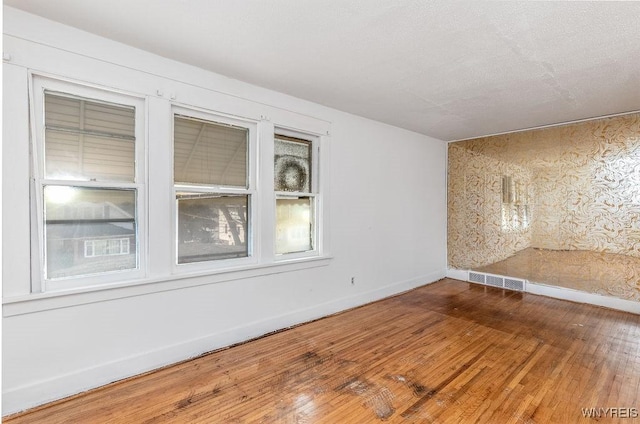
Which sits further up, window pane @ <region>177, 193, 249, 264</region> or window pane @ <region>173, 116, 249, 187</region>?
window pane @ <region>173, 116, 249, 187</region>

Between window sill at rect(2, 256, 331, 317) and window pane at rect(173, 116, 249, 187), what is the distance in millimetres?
863

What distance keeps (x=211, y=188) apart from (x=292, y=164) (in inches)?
41.9

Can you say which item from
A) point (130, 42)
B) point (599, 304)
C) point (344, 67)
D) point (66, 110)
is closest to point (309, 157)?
point (344, 67)

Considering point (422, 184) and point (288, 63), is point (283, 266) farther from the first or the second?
point (422, 184)

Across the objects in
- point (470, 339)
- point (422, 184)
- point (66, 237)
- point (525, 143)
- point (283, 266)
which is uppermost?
point (525, 143)

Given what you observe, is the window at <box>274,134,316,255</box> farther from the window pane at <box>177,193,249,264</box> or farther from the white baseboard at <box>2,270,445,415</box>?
the white baseboard at <box>2,270,445,415</box>

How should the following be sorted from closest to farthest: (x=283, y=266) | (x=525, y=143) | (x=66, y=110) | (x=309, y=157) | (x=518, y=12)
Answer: (x=518, y=12), (x=66, y=110), (x=283, y=266), (x=309, y=157), (x=525, y=143)

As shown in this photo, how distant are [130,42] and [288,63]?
1.22 m

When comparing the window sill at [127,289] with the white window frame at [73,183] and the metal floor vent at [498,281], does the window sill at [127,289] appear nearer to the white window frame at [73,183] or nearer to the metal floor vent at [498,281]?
the white window frame at [73,183]

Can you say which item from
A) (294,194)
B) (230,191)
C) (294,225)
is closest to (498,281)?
(294,225)

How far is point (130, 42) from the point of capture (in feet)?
8.07

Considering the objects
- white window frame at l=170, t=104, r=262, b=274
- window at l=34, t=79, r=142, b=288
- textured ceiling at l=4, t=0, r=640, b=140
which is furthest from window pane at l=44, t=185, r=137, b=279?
textured ceiling at l=4, t=0, r=640, b=140

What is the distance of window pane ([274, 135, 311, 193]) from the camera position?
11.9ft

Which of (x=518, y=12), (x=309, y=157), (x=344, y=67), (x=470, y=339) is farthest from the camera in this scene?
(x=309, y=157)
